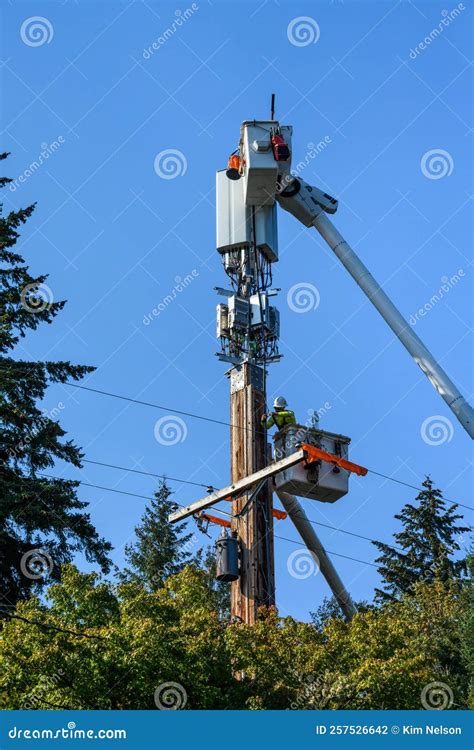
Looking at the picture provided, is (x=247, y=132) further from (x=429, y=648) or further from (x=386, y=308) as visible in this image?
(x=429, y=648)

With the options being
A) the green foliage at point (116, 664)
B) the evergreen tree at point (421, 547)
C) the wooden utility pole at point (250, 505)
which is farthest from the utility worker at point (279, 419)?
the evergreen tree at point (421, 547)

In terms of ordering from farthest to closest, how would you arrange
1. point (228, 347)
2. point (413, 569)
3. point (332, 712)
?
point (413, 569), point (228, 347), point (332, 712)

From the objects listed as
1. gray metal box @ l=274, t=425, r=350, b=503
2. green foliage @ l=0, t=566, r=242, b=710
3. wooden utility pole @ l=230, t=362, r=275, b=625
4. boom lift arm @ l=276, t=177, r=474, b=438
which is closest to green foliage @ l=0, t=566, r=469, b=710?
green foliage @ l=0, t=566, r=242, b=710

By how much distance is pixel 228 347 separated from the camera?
63.8 ft

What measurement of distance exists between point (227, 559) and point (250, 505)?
1.04 metres

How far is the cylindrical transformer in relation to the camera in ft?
55.4

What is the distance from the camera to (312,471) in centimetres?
1778

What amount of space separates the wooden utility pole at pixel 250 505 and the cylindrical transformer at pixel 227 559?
7.5 inches

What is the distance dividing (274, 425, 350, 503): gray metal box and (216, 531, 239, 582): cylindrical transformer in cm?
146

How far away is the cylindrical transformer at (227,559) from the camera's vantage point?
16875 mm

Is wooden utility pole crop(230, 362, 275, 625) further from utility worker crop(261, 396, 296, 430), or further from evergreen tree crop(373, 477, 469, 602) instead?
evergreen tree crop(373, 477, 469, 602)

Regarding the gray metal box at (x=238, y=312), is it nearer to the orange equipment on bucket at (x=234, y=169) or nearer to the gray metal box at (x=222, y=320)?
the gray metal box at (x=222, y=320)

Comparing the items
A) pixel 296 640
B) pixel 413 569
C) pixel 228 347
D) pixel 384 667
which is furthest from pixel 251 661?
pixel 413 569

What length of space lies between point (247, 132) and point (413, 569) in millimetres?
22351
